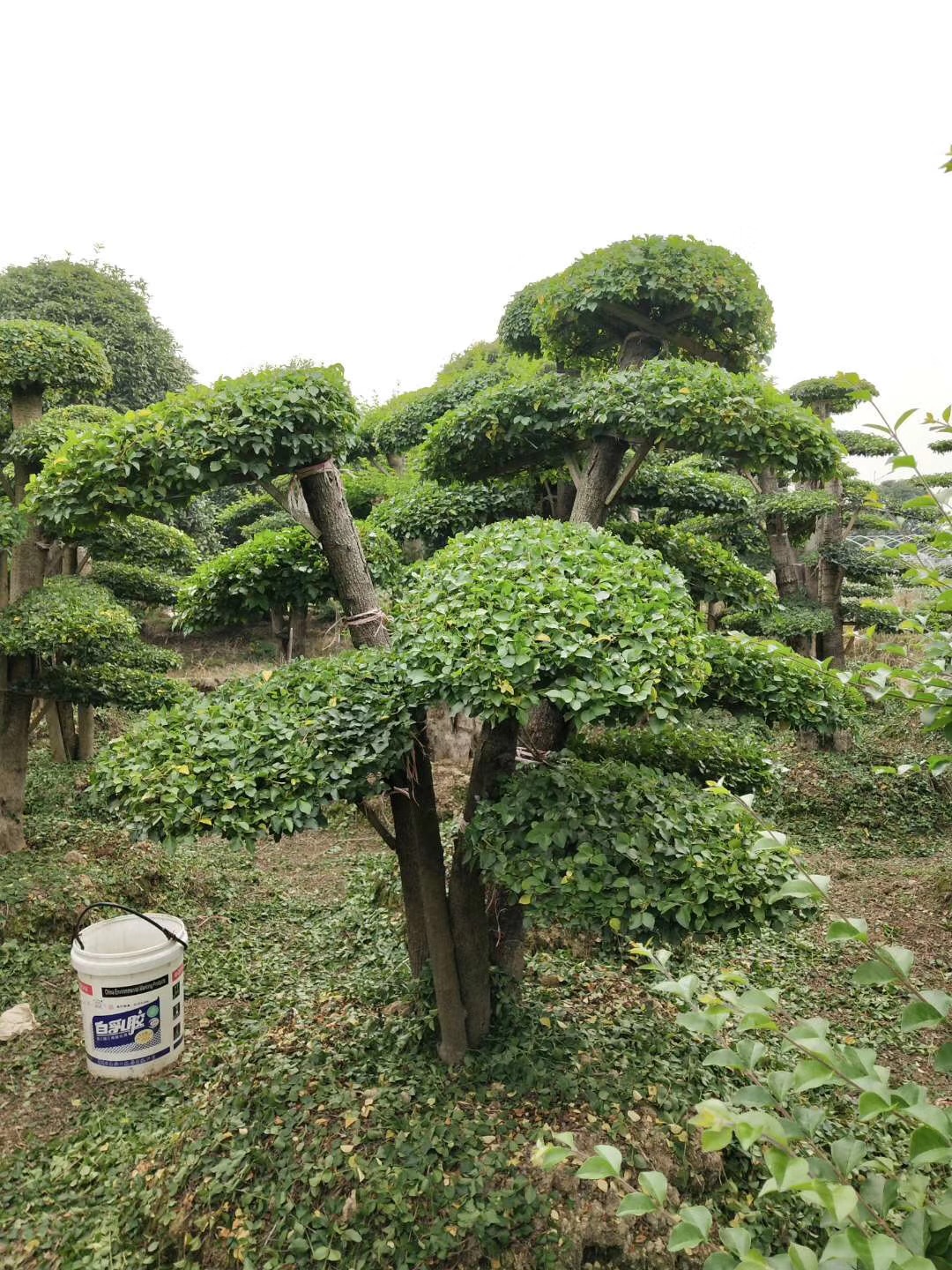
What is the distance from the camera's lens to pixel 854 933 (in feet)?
3.40

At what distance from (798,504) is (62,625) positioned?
23.2 feet

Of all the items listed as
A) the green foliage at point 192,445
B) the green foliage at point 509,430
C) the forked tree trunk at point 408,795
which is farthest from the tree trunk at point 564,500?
the green foliage at point 192,445

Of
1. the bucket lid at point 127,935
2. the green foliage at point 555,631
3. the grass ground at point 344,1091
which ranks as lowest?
the grass ground at point 344,1091

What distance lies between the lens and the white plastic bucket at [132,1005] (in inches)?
153

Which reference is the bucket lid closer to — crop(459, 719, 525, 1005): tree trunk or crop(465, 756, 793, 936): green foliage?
crop(459, 719, 525, 1005): tree trunk

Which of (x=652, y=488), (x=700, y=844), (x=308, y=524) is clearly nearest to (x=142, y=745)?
(x=308, y=524)

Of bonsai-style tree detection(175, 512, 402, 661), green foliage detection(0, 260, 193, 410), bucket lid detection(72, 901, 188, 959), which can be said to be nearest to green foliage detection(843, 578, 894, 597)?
bonsai-style tree detection(175, 512, 402, 661)

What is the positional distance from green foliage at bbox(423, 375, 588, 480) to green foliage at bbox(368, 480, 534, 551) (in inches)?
16.5

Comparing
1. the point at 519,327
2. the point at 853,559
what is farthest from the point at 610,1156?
the point at 853,559

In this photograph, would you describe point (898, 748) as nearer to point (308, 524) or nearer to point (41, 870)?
point (308, 524)

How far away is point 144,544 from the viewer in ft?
24.1

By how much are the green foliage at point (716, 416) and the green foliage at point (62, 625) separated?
13.2 feet

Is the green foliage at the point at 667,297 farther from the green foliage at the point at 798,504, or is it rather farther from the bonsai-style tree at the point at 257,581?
the green foliage at the point at 798,504

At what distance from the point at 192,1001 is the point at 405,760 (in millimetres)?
2751
